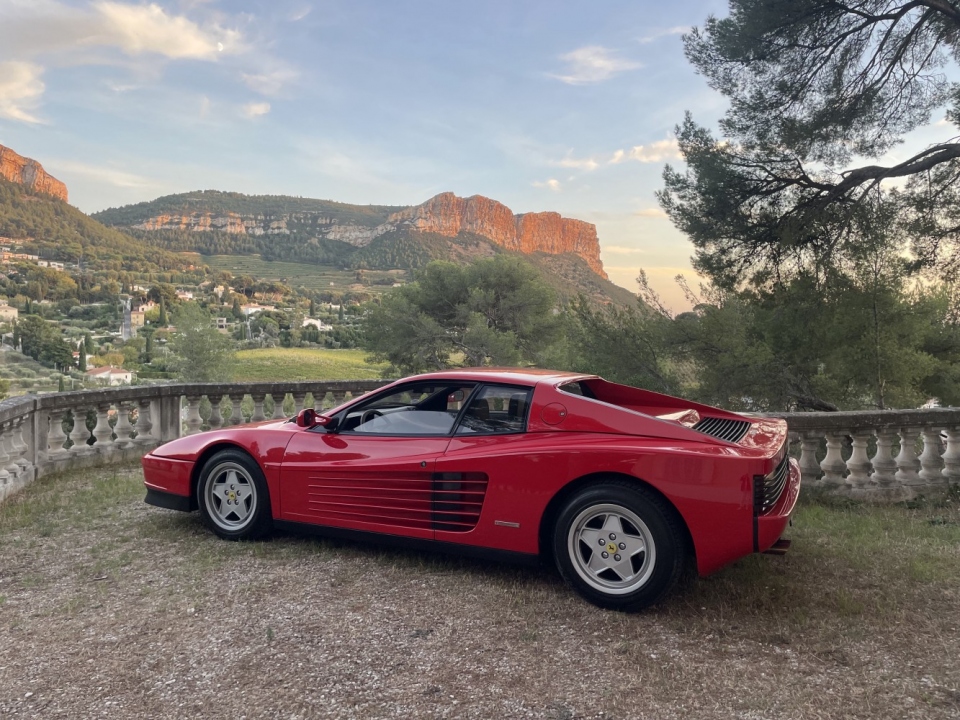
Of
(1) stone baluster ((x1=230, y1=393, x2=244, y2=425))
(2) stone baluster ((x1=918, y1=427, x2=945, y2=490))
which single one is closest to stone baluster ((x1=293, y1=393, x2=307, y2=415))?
(1) stone baluster ((x1=230, y1=393, x2=244, y2=425))

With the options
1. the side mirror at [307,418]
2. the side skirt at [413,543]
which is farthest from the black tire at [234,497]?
the side mirror at [307,418]

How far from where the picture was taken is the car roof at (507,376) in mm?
3828

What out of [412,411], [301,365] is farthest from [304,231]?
[412,411]

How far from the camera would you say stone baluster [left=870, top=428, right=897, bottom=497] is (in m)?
5.75

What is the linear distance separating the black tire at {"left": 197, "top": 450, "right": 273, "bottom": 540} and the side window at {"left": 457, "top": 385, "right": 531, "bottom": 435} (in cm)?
150

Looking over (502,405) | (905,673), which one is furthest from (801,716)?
(502,405)

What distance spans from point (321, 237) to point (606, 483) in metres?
82.4

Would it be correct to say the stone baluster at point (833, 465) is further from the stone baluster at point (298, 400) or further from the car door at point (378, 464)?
the stone baluster at point (298, 400)

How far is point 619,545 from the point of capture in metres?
3.29

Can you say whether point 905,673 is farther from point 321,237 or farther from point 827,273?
point 321,237

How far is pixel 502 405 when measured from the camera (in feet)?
12.4

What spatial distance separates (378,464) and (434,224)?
90.4m

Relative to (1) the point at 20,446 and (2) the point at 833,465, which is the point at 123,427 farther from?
(2) the point at 833,465

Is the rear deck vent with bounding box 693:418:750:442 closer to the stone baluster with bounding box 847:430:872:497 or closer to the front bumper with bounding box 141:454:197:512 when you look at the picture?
the stone baluster with bounding box 847:430:872:497
